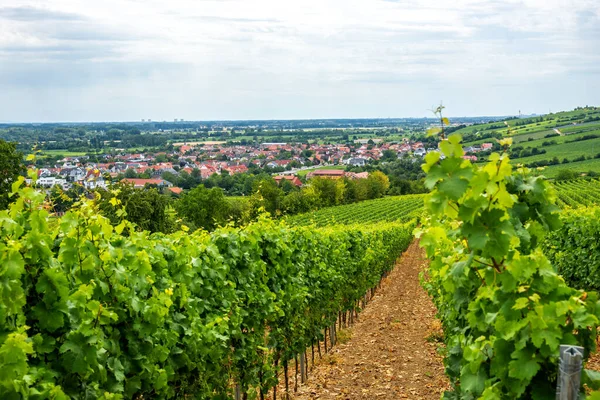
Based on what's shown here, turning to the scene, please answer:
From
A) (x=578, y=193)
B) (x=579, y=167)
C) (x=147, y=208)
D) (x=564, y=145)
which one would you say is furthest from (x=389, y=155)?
(x=147, y=208)

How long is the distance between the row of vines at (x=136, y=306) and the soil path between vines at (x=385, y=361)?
1.28m

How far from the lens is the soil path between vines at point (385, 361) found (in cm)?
907

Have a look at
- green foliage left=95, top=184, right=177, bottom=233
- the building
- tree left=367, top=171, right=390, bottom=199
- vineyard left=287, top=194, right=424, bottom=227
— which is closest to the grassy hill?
vineyard left=287, top=194, right=424, bottom=227

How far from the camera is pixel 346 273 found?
14062 millimetres

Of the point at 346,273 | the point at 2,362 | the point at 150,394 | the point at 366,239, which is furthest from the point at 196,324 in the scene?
the point at 366,239

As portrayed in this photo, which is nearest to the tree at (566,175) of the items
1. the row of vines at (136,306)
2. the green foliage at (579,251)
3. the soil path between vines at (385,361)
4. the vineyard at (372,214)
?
the vineyard at (372,214)

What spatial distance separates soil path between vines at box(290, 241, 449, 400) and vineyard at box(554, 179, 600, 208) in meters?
35.0

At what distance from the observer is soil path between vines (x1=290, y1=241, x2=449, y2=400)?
29.8ft

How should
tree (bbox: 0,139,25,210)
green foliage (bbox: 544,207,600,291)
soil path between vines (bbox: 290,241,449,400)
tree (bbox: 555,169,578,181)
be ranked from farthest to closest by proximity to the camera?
tree (bbox: 555,169,578,181)
tree (bbox: 0,139,25,210)
green foliage (bbox: 544,207,600,291)
soil path between vines (bbox: 290,241,449,400)

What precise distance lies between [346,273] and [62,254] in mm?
10846

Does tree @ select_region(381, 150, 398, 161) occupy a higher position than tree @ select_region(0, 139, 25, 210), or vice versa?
tree @ select_region(0, 139, 25, 210)

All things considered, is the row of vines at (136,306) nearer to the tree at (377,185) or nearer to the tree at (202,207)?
the tree at (202,207)

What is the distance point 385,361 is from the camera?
35.9ft

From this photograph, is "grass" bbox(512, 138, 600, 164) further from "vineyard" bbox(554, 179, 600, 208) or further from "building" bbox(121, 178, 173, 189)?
"building" bbox(121, 178, 173, 189)
